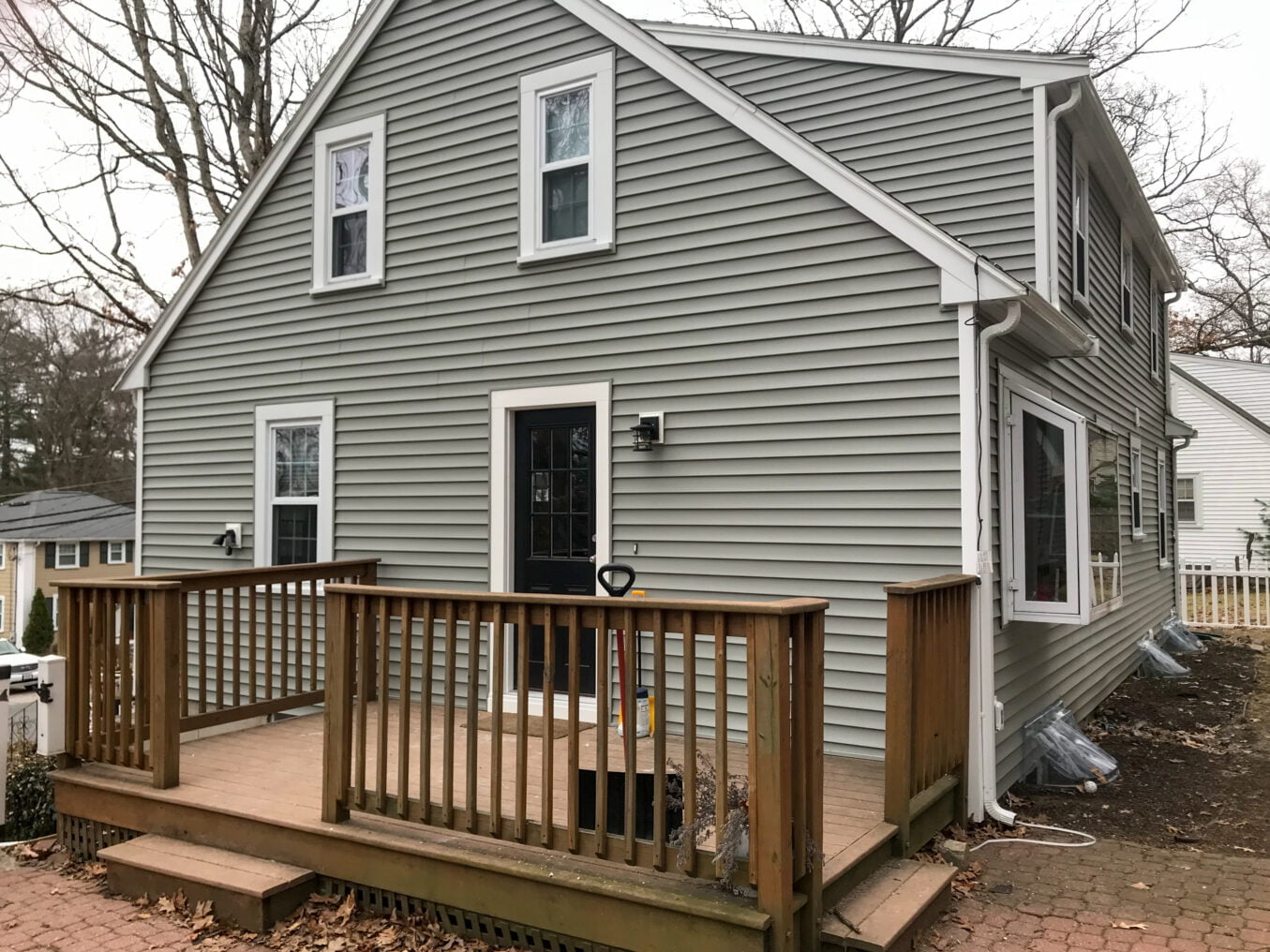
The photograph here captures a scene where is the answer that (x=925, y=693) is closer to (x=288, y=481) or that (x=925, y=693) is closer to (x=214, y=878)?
(x=214, y=878)

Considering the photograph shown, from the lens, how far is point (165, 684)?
4.65 m

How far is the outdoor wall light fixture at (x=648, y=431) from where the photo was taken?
5883mm

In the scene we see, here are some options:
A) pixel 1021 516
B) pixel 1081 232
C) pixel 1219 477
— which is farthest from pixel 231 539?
pixel 1219 477

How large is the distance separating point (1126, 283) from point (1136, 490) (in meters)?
2.14

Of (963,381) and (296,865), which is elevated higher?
(963,381)

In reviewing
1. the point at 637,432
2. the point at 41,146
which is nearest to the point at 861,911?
the point at 637,432

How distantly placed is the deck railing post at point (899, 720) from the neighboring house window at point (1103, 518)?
7.20 ft

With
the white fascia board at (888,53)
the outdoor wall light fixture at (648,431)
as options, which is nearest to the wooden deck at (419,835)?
the outdoor wall light fixture at (648,431)

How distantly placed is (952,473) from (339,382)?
4716 mm

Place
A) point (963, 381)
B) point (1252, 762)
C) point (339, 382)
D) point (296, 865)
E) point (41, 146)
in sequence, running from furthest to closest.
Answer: point (41, 146) < point (339, 382) < point (1252, 762) < point (963, 381) < point (296, 865)

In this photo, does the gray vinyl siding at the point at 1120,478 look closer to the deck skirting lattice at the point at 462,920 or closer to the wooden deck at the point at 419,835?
the wooden deck at the point at 419,835

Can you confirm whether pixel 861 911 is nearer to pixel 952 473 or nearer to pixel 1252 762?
pixel 952 473

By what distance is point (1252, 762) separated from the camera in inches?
254

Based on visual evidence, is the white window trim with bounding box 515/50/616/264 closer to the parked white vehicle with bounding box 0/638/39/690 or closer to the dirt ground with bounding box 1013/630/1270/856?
the dirt ground with bounding box 1013/630/1270/856
